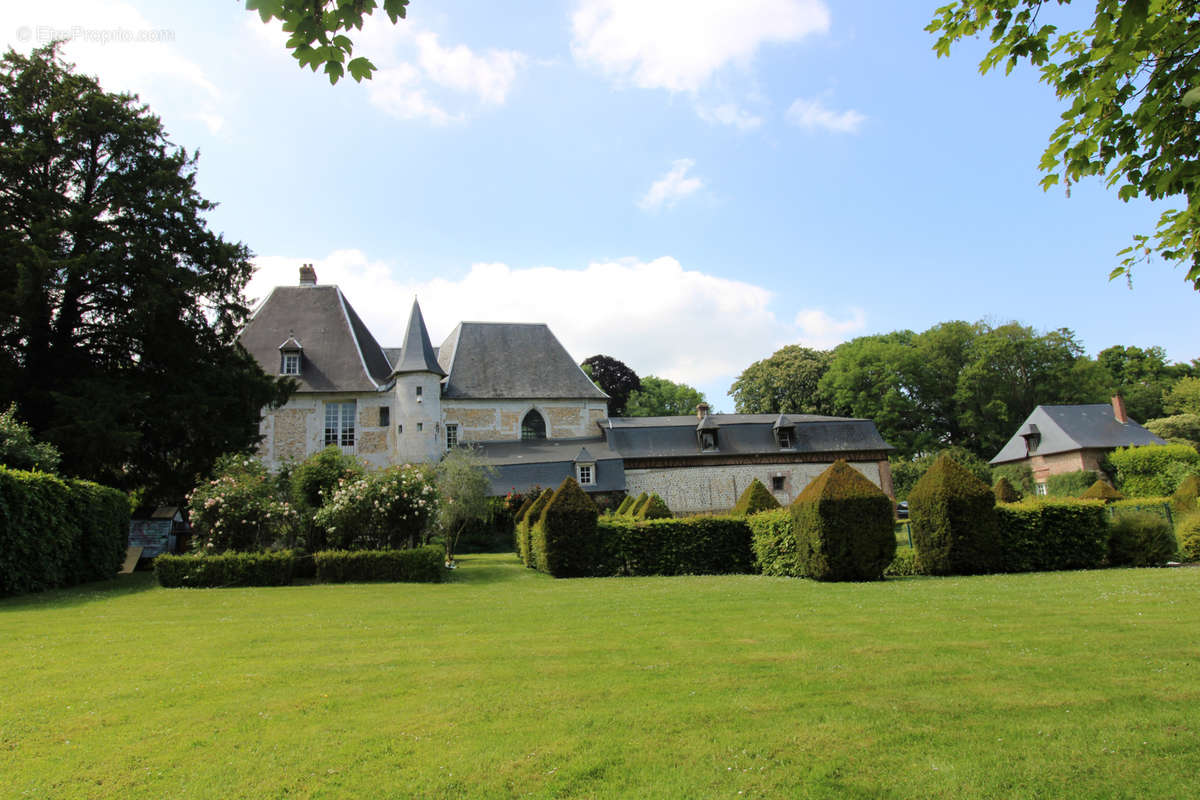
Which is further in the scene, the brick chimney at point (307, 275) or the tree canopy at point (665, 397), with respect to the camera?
the tree canopy at point (665, 397)

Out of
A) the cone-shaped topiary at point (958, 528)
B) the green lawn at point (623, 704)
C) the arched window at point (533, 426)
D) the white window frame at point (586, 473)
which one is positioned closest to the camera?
the green lawn at point (623, 704)

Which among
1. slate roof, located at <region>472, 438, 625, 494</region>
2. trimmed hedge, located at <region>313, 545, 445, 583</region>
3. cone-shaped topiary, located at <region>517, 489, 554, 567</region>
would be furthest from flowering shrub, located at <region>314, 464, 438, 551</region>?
slate roof, located at <region>472, 438, 625, 494</region>

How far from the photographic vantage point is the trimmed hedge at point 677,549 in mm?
15086

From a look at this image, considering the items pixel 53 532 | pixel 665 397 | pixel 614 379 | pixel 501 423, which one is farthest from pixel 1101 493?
pixel 665 397

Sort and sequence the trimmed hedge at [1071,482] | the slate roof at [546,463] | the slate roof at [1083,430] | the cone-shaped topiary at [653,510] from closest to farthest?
the cone-shaped topiary at [653,510], the slate roof at [546,463], the trimmed hedge at [1071,482], the slate roof at [1083,430]

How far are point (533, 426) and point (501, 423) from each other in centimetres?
177

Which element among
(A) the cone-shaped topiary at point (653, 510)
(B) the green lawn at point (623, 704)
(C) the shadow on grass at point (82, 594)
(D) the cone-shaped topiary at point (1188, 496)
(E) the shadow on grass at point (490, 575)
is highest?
(A) the cone-shaped topiary at point (653, 510)

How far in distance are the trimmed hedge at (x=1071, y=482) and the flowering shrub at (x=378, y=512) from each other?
30517mm

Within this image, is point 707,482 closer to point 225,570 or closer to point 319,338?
point 319,338

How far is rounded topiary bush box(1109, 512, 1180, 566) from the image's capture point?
13336 mm

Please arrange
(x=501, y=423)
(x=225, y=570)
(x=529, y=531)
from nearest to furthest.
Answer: (x=225, y=570)
(x=529, y=531)
(x=501, y=423)

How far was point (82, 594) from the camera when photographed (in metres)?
11.2

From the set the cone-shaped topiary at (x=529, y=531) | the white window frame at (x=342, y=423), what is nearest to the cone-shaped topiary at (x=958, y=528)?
the cone-shaped topiary at (x=529, y=531)

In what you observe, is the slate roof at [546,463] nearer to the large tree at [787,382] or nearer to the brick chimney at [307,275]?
the brick chimney at [307,275]
